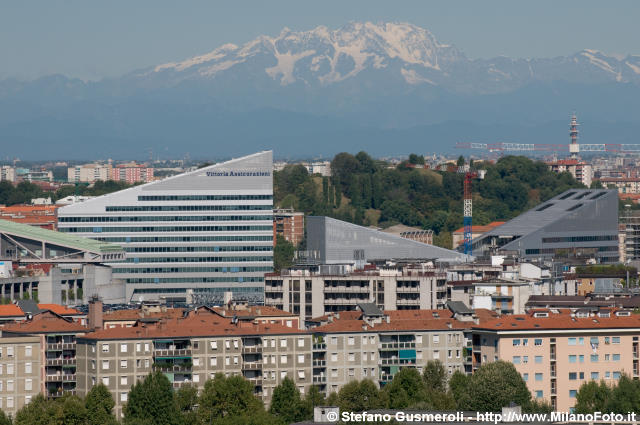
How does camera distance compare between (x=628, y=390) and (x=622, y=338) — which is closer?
(x=628, y=390)

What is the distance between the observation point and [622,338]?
88.3 metres

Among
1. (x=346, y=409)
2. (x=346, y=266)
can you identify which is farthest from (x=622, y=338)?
(x=346, y=266)

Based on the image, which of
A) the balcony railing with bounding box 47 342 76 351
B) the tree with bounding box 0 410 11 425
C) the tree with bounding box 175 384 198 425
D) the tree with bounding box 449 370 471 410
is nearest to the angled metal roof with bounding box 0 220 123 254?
the balcony railing with bounding box 47 342 76 351

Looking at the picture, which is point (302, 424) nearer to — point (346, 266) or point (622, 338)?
point (622, 338)

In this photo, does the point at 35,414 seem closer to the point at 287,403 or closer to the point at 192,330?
the point at 287,403

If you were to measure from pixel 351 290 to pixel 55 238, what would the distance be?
176ft

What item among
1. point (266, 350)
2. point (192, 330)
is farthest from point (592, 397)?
point (192, 330)

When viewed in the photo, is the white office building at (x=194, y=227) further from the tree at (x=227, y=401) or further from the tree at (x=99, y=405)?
the tree at (x=99, y=405)

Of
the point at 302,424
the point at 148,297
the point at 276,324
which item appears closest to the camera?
the point at 302,424

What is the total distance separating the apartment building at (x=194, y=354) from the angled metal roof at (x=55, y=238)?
246 feet

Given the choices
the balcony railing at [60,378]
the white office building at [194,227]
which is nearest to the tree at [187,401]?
the balcony railing at [60,378]

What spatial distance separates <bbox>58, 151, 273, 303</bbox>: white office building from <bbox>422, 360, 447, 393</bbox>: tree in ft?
318

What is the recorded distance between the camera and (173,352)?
8544 centimetres

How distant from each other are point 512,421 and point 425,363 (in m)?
27.0
